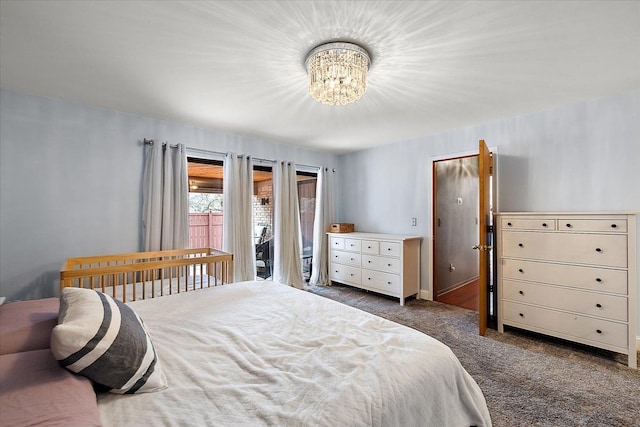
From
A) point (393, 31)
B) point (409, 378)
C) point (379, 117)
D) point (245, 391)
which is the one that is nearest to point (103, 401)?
point (245, 391)

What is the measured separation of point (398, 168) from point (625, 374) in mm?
3020

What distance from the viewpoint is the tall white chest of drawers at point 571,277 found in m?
2.23

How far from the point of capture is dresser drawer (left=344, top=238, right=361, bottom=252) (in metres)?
4.23

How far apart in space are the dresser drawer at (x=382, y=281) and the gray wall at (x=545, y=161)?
1.59ft

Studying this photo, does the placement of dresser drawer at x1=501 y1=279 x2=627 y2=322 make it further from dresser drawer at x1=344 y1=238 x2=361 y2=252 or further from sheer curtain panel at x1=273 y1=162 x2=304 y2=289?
sheer curtain panel at x1=273 y1=162 x2=304 y2=289

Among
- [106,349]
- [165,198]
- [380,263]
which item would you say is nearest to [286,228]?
[380,263]

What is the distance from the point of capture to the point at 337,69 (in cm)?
182

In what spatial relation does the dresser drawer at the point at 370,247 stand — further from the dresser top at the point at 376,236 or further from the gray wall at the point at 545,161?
the gray wall at the point at 545,161

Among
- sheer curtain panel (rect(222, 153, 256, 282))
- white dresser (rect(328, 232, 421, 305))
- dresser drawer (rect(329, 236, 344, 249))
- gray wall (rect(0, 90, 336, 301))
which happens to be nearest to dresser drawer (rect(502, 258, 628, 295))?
white dresser (rect(328, 232, 421, 305))

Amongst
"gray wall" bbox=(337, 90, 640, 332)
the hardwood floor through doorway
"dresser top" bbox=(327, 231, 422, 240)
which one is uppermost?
"gray wall" bbox=(337, 90, 640, 332)

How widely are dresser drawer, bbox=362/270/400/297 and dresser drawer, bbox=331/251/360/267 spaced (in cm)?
20

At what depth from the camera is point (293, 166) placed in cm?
442

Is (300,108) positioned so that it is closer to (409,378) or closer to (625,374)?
(409,378)

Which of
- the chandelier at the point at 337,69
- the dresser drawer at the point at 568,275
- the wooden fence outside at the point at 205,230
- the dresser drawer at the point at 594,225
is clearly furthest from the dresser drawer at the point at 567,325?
the wooden fence outside at the point at 205,230
